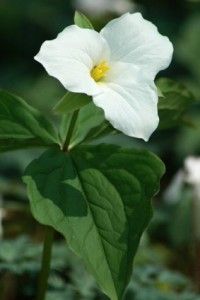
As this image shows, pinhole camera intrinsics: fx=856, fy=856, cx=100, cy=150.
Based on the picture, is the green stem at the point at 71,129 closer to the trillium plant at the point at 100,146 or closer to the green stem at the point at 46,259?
the trillium plant at the point at 100,146

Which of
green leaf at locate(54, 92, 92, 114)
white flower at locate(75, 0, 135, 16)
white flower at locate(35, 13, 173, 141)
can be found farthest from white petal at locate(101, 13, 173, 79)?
white flower at locate(75, 0, 135, 16)

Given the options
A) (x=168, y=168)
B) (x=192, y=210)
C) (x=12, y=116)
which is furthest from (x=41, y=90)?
(x=12, y=116)

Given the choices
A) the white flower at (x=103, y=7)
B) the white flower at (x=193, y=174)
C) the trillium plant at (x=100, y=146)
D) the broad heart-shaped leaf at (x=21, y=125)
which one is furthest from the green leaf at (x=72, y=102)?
the white flower at (x=103, y=7)

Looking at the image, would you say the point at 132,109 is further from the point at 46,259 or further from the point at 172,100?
the point at 46,259

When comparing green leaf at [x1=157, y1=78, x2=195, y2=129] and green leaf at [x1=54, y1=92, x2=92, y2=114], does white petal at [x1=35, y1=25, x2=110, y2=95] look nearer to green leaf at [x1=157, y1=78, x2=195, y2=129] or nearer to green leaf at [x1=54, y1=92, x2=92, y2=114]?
green leaf at [x1=54, y1=92, x2=92, y2=114]

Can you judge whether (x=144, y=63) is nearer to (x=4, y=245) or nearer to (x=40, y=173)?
(x=40, y=173)
